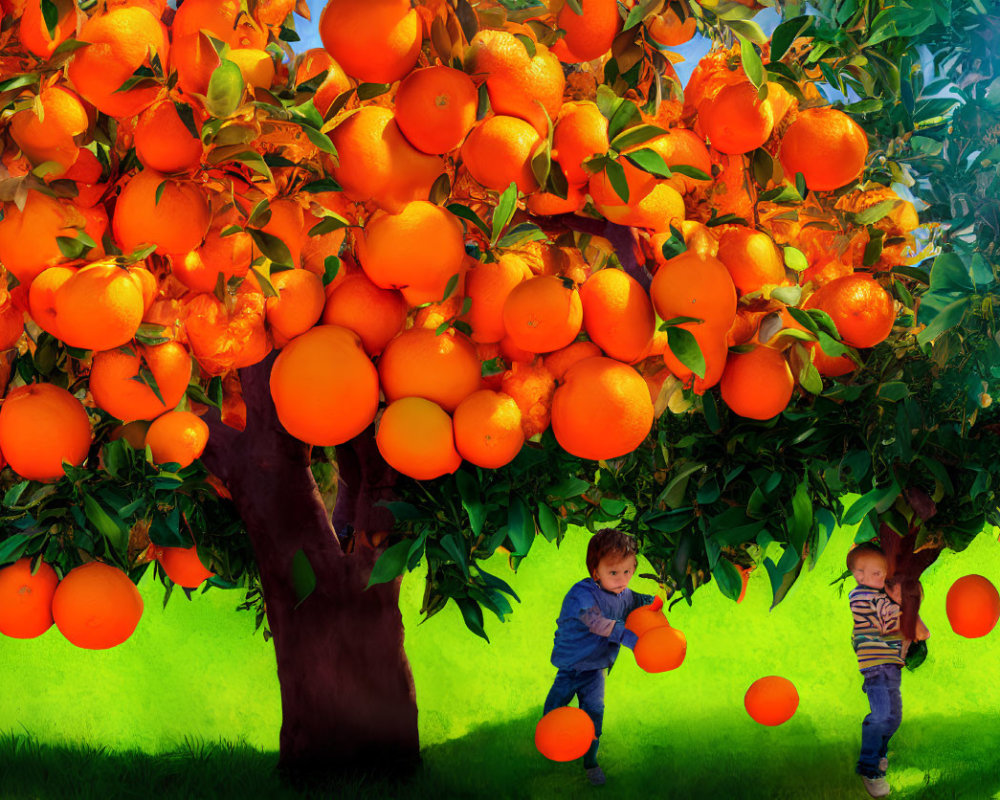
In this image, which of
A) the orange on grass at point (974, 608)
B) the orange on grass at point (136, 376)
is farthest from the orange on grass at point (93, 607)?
the orange on grass at point (974, 608)

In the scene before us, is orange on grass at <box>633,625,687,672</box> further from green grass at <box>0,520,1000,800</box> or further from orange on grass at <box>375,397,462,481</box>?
orange on grass at <box>375,397,462,481</box>

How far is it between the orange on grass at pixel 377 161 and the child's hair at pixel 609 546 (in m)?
2.86

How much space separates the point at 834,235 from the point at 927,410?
435 millimetres

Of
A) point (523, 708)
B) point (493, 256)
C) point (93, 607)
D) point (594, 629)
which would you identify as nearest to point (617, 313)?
point (493, 256)

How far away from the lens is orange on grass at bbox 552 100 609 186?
59.9 inches

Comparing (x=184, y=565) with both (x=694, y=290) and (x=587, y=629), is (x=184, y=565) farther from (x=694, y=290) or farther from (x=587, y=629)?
(x=587, y=629)

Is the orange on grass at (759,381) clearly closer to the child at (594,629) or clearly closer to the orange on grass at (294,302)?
the orange on grass at (294,302)

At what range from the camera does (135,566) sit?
275cm

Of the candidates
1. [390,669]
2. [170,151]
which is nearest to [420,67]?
[170,151]

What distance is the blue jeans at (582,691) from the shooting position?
13.5 ft

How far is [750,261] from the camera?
1642 millimetres

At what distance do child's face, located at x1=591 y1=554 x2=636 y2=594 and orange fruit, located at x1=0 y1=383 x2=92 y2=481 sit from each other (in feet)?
9.22

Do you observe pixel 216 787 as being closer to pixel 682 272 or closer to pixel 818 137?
pixel 682 272

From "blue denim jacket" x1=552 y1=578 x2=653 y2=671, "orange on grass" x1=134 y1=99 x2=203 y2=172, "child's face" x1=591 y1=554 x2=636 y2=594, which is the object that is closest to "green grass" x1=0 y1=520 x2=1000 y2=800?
"blue denim jacket" x1=552 y1=578 x2=653 y2=671
